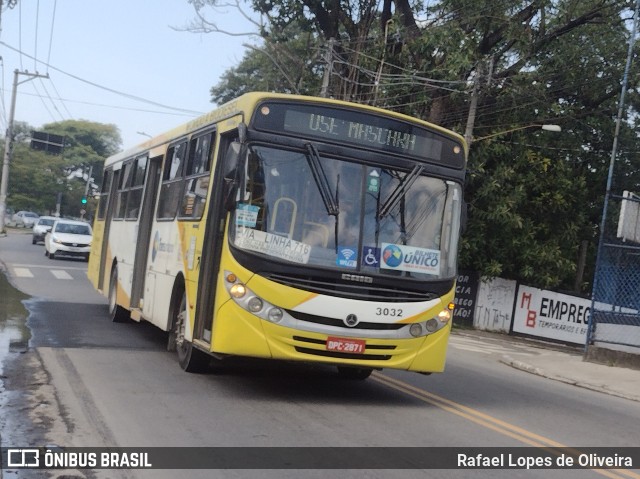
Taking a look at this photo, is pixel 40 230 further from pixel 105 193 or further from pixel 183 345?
pixel 183 345

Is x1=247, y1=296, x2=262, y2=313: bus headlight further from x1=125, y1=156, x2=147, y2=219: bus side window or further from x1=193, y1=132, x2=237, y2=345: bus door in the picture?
x1=125, y1=156, x2=147, y2=219: bus side window

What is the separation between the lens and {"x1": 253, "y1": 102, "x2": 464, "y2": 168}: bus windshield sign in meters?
9.70

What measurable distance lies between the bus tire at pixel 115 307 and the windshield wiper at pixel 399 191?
7.83 meters

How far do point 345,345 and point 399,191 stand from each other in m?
1.71

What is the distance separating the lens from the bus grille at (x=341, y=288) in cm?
925

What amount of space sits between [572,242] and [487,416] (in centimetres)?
2357

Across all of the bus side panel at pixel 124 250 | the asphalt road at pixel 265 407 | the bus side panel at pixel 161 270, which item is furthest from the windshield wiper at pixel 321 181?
the bus side panel at pixel 124 250

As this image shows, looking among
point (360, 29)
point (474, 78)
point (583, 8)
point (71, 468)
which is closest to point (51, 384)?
point (71, 468)

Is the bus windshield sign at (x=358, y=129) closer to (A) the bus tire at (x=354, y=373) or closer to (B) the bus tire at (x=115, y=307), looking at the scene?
(A) the bus tire at (x=354, y=373)

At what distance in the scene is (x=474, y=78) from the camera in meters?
28.0

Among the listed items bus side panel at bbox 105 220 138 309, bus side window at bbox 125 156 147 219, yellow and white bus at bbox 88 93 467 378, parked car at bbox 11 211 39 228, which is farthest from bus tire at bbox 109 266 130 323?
parked car at bbox 11 211 39 228

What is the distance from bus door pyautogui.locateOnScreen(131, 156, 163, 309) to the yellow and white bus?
3.83 m

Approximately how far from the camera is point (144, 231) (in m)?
14.5

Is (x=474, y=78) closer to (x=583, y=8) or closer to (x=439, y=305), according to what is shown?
(x=583, y=8)
